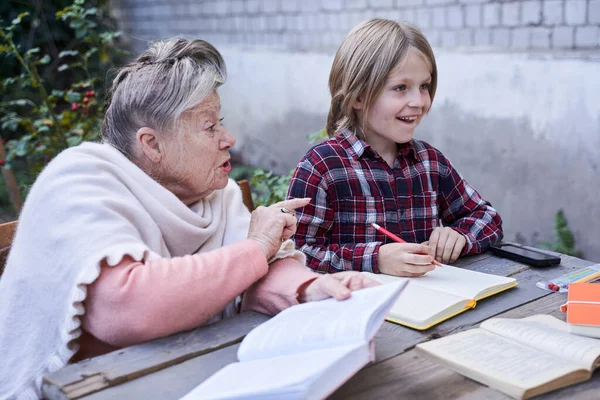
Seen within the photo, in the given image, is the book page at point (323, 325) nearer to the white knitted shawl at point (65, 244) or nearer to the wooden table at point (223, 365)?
the wooden table at point (223, 365)

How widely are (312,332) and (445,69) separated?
12.0 feet

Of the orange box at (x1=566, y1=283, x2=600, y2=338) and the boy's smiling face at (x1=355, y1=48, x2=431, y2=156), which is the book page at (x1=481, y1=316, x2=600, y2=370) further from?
the boy's smiling face at (x1=355, y1=48, x2=431, y2=156)

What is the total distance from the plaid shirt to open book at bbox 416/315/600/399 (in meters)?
0.67

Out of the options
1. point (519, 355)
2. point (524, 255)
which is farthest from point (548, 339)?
point (524, 255)

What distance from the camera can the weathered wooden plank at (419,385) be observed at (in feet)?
4.23

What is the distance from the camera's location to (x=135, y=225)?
1672 millimetres

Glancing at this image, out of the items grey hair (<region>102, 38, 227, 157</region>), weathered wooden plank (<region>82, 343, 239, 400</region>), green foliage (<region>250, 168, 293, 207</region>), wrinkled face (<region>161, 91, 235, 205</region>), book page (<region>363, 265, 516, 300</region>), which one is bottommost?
green foliage (<region>250, 168, 293, 207</region>)

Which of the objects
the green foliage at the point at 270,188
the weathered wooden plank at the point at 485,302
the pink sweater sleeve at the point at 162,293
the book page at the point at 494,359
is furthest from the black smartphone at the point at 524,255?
the green foliage at the point at 270,188

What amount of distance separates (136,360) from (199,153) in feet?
2.03

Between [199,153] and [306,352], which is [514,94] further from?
[306,352]

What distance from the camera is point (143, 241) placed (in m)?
1.69

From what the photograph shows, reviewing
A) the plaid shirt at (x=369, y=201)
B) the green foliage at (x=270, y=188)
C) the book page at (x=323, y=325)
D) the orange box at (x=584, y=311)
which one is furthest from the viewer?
the green foliage at (x=270, y=188)

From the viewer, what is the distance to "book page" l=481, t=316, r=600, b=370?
137 centimetres

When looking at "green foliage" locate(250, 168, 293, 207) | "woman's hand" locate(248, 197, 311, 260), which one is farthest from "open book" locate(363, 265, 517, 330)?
"green foliage" locate(250, 168, 293, 207)
